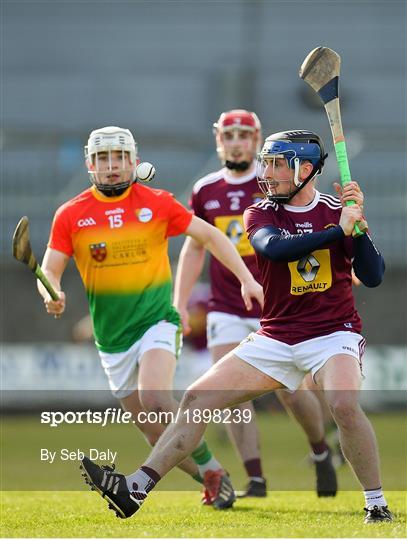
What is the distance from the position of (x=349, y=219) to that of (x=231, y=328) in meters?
2.56

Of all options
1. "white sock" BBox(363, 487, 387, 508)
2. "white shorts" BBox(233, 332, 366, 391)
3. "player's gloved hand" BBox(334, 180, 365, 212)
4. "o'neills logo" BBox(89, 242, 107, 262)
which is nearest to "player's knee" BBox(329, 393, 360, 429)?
"white shorts" BBox(233, 332, 366, 391)

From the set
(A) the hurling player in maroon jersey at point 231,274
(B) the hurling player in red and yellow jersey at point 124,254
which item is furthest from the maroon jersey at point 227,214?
(B) the hurling player in red and yellow jersey at point 124,254

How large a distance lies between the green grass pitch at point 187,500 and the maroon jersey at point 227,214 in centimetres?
131

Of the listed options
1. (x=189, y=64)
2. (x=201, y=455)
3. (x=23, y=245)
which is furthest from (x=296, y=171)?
(x=189, y=64)

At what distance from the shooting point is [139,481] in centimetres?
571

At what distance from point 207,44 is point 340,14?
2791mm

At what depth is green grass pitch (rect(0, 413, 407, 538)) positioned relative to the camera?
18.8 ft

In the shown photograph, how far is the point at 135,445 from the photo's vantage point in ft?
38.6

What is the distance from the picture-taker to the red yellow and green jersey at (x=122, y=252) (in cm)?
698

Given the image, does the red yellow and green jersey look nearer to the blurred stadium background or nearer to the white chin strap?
the white chin strap

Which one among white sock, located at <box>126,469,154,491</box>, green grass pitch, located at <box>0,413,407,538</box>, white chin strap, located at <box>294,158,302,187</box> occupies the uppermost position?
white chin strap, located at <box>294,158,302,187</box>

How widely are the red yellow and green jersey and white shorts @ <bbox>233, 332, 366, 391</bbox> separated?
1.17m

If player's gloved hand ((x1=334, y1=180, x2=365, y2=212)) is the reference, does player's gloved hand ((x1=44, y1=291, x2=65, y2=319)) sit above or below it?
below

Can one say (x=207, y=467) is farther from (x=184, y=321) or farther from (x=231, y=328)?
(x=231, y=328)
